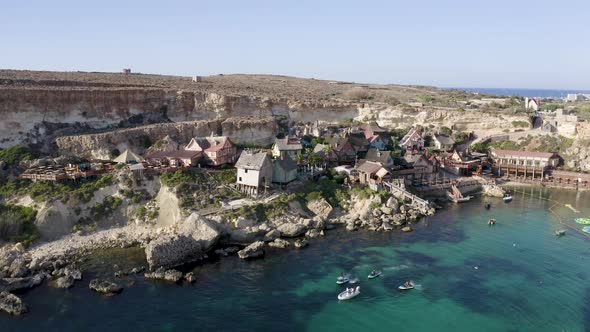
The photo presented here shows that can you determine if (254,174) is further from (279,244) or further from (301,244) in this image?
(301,244)

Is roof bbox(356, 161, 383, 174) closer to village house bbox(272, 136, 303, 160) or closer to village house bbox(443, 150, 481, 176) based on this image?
village house bbox(272, 136, 303, 160)

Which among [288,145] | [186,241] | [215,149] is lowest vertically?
[186,241]

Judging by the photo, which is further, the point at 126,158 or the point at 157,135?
the point at 157,135

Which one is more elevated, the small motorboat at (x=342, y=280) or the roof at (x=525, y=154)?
the roof at (x=525, y=154)

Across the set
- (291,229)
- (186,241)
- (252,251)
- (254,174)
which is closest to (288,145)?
(254,174)

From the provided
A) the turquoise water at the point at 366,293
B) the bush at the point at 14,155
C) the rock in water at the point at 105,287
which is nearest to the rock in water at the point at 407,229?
the turquoise water at the point at 366,293

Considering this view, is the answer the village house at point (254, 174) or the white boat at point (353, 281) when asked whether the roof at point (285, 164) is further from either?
the white boat at point (353, 281)
